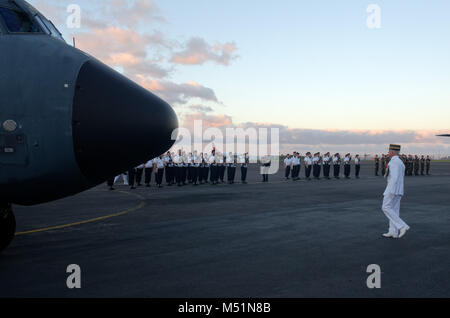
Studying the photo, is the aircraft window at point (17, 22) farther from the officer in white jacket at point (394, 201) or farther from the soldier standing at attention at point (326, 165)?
the soldier standing at attention at point (326, 165)

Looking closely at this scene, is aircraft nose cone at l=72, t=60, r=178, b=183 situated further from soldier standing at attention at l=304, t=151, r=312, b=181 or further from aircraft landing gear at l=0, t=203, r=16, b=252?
soldier standing at attention at l=304, t=151, r=312, b=181

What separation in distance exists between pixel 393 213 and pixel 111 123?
6669 millimetres

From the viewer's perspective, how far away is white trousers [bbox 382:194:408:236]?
8328mm

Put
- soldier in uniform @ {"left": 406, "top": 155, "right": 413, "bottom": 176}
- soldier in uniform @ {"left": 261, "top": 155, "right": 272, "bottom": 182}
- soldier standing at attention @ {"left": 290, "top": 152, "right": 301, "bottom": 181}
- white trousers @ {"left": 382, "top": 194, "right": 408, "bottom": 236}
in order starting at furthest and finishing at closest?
soldier in uniform @ {"left": 406, "top": 155, "right": 413, "bottom": 176}
soldier standing at attention @ {"left": 290, "top": 152, "right": 301, "bottom": 181}
soldier in uniform @ {"left": 261, "top": 155, "right": 272, "bottom": 182}
white trousers @ {"left": 382, "top": 194, "right": 408, "bottom": 236}

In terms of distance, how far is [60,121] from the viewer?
177 inches

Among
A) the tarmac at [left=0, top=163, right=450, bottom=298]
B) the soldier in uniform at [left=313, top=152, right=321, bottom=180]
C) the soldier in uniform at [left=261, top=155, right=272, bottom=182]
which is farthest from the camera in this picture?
the soldier in uniform at [left=313, top=152, right=321, bottom=180]

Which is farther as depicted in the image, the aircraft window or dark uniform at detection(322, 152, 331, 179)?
dark uniform at detection(322, 152, 331, 179)

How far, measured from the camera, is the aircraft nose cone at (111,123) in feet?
14.9

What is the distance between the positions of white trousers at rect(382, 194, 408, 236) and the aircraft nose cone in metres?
5.76

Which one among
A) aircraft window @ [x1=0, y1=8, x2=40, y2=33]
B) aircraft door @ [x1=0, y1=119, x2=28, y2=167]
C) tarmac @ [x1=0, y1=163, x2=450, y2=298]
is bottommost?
tarmac @ [x1=0, y1=163, x2=450, y2=298]

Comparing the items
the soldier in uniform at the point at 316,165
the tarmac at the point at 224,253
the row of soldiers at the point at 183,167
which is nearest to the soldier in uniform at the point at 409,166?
the soldier in uniform at the point at 316,165

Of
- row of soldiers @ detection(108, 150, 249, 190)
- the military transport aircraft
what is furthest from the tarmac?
row of soldiers @ detection(108, 150, 249, 190)

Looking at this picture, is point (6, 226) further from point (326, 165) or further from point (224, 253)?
point (326, 165)
